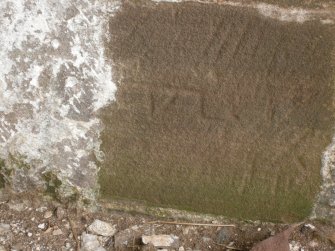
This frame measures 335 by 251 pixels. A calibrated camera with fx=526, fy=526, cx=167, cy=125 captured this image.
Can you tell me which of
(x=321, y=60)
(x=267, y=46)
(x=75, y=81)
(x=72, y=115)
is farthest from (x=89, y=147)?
(x=321, y=60)

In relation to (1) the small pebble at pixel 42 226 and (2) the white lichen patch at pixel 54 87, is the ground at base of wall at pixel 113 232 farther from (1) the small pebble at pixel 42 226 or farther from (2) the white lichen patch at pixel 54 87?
(2) the white lichen patch at pixel 54 87

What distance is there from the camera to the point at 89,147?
6.97ft

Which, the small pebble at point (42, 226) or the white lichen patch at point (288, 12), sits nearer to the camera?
the white lichen patch at point (288, 12)

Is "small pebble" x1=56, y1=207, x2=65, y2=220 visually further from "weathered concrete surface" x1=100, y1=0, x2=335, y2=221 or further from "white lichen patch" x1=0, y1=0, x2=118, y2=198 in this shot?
"weathered concrete surface" x1=100, y1=0, x2=335, y2=221

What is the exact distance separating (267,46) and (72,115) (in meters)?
0.80

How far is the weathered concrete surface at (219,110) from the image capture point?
193 cm

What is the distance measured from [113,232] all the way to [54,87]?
642 mm

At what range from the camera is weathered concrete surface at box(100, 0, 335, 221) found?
193 centimetres

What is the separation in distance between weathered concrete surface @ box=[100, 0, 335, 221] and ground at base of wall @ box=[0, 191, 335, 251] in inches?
3.3

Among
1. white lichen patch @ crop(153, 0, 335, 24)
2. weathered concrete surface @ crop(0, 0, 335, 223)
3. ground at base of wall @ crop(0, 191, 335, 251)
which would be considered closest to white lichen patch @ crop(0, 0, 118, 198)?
weathered concrete surface @ crop(0, 0, 335, 223)

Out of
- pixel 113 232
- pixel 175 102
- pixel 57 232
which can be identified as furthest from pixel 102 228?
pixel 175 102

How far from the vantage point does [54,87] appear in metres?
2.06

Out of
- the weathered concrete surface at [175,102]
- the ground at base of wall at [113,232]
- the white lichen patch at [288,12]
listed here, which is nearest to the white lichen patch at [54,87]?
the weathered concrete surface at [175,102]

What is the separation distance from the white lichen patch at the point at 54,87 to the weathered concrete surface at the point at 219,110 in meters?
0.06
